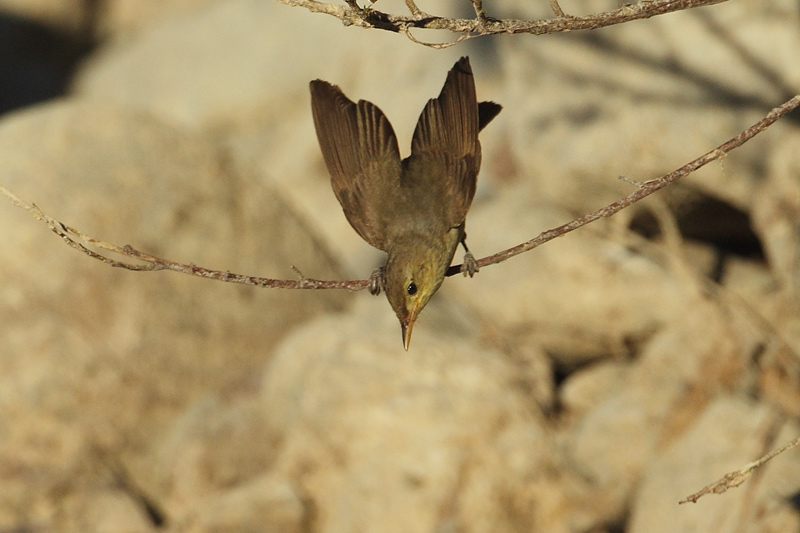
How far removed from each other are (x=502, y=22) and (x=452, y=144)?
95 cm

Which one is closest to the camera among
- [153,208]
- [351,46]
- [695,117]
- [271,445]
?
[695,117]

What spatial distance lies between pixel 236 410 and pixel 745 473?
14.2 feet

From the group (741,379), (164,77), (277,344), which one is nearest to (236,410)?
(277,344)

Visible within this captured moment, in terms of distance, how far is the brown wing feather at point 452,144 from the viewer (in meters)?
3.31

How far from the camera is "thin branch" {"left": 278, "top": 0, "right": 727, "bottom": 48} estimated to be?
8.39 feet

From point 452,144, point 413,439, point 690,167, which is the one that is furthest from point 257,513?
point 690,167

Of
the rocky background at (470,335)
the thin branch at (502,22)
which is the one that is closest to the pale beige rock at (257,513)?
the rocky background at (470,335)

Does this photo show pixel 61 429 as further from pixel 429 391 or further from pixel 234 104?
pixel 234 104

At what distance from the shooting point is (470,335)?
22.6ft

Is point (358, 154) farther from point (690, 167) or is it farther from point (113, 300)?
point (113, 300)

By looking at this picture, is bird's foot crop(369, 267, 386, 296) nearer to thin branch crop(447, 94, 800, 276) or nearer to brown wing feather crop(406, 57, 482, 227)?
brown wing feather crop(406, 57, 482, 227)

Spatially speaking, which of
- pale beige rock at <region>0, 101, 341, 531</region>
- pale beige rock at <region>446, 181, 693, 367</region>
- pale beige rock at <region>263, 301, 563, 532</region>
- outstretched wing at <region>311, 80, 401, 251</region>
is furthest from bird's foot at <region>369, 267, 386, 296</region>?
pale beige rock at <region>0, 101, 341, 531</region>

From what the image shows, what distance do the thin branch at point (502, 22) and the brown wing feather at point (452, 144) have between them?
0.53 metres

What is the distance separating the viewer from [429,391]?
19.1 feet
